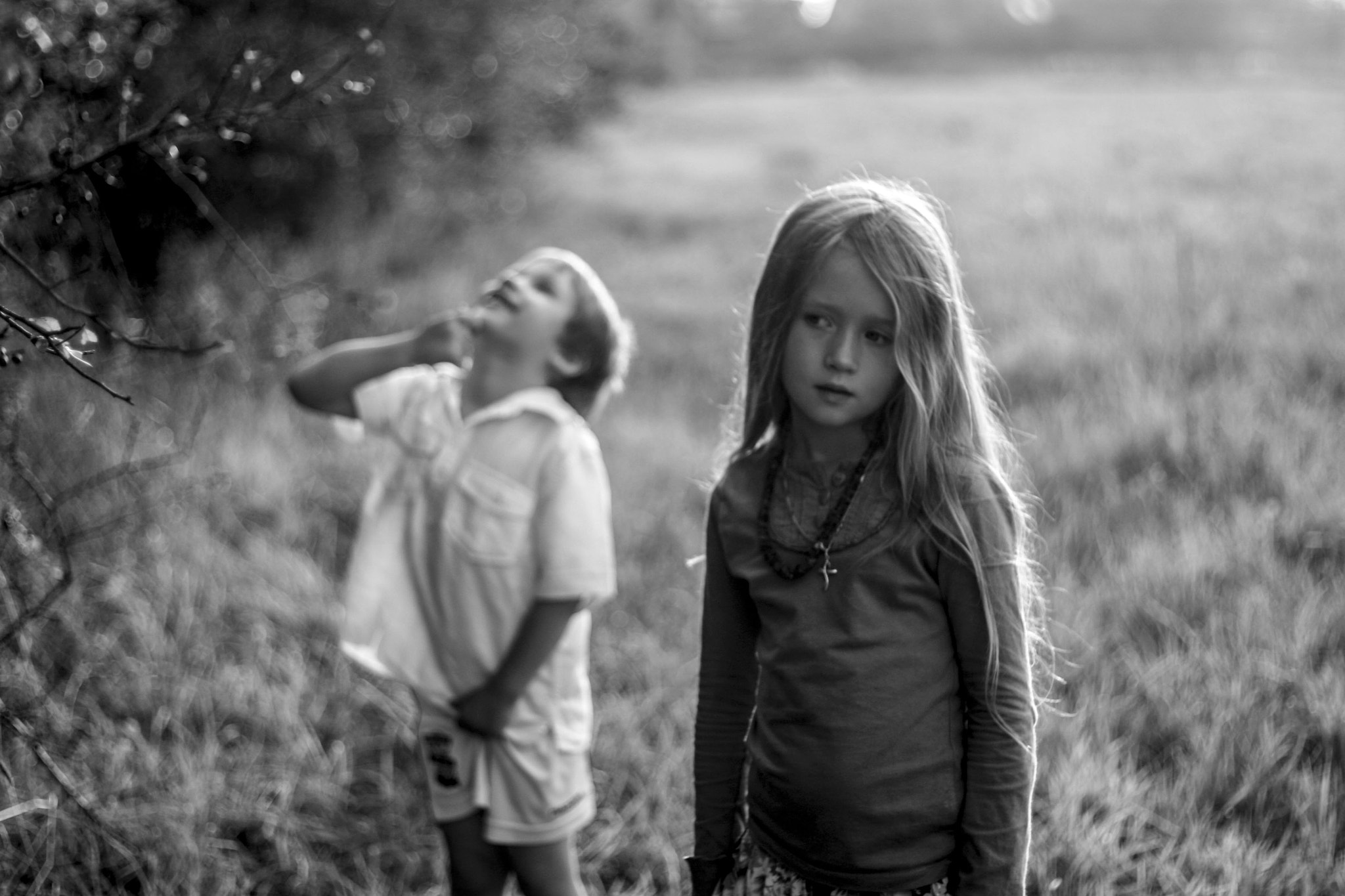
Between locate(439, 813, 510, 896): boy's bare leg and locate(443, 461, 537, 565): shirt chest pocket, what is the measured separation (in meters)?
0.55

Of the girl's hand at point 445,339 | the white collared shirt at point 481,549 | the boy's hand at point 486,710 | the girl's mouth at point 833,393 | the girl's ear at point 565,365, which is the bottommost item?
the boy's hand at point 486,710

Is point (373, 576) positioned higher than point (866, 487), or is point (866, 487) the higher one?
point (866, 487)

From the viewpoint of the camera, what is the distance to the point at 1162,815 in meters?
2.63

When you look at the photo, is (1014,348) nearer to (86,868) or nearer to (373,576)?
(373,576)

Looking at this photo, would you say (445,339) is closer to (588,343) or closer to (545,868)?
(588,343)

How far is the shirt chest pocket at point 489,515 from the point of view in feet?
7.56

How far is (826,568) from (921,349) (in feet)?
1.17

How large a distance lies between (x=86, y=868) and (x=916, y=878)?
193 cm

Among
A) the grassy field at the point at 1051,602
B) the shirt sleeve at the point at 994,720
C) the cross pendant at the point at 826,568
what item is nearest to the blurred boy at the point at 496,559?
the grassy field at the point at 1051,602

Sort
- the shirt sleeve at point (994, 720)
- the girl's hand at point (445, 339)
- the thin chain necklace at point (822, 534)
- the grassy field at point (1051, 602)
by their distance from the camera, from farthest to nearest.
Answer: the grassy field at point (1051, 602) → the girl's hand at point (445, 339) → the thin chain necklace at point (822, 534) → the shirt sleeve at point (994, 720)

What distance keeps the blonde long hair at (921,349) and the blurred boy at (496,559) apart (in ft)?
2.15

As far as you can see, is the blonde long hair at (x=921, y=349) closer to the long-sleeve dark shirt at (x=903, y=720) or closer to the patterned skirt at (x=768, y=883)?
the long-sleeve dark shirt at (x=903, y=720)

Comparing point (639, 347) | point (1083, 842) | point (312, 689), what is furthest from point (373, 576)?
point (639, 347)

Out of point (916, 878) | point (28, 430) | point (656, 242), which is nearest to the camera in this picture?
point (916, 878)
